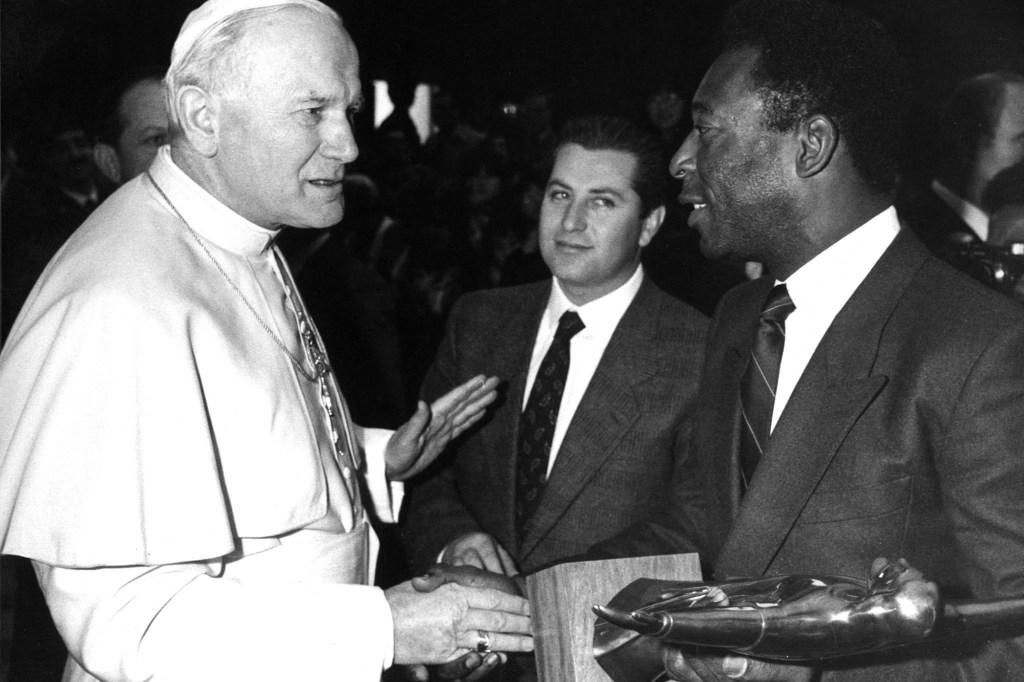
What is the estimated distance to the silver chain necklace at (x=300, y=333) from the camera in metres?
2.28

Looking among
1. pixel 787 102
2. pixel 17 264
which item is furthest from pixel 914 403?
pixel 17 264

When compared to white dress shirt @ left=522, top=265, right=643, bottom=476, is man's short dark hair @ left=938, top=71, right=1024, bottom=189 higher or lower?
higher

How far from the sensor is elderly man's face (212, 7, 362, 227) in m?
2.17

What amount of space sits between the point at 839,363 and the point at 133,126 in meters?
2.95

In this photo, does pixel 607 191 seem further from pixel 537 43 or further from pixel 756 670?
pixel 537 43

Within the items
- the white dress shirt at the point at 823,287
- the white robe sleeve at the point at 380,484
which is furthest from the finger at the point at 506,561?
the white dress shirt at the point at 823,287

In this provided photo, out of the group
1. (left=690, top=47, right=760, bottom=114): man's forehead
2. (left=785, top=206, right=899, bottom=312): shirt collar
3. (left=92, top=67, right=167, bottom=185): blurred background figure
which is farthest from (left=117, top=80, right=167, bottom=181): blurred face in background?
(left=785, top=206, right=899, bottom=312): shirt collar

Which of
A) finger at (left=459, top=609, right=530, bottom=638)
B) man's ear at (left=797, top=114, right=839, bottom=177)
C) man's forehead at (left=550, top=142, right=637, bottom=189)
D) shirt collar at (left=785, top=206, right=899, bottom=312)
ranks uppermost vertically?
man's forehead at (left=550, top=142, right=637, bottom=189)

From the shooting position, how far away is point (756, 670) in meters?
1.88

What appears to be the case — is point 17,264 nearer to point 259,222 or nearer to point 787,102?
point 259,222

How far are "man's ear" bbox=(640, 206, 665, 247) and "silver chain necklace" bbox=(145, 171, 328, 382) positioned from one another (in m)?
1.28

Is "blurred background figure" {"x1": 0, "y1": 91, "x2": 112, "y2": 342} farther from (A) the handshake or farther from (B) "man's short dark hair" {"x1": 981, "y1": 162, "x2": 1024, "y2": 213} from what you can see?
(B) "man's short dark hair" {"x1": 981, "y1": 162, "x2": 1024, "y2": 213}

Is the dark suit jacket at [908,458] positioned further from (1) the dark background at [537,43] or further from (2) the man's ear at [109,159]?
(2) the man's ear at [109,159]

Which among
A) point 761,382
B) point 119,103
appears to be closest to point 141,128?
point 119,103
